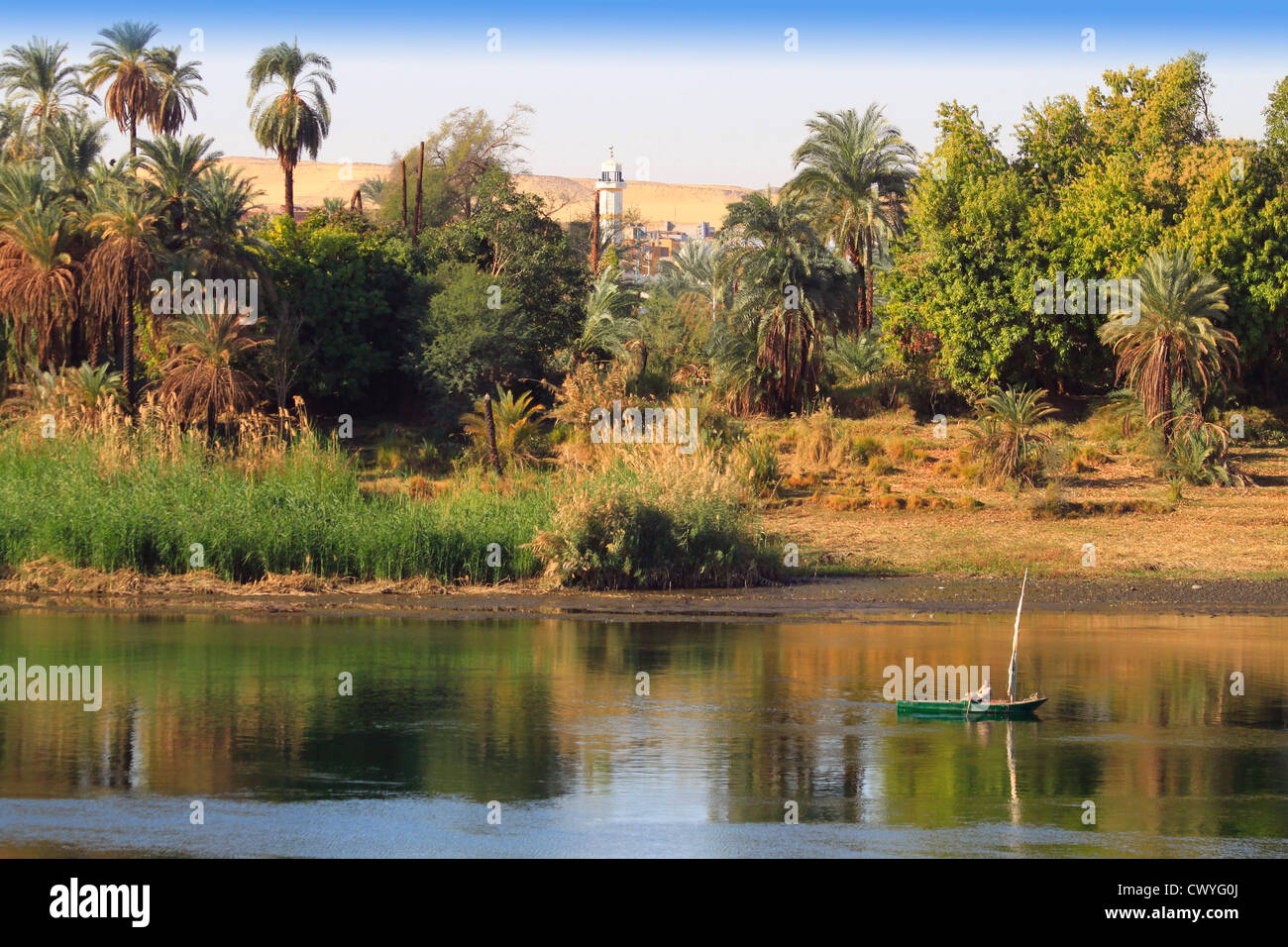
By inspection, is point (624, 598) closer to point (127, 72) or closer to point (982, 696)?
point (982, 696)

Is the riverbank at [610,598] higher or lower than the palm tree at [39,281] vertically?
lower

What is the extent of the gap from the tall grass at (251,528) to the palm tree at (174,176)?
15.3 meters

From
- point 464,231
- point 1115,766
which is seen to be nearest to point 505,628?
point 1115,766

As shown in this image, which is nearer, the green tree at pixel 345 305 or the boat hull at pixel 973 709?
the boat hull at pixel 973 709

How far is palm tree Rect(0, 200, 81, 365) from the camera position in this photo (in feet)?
126

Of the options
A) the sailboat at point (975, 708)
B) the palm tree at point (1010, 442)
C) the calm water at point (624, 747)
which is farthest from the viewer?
the palm tree at point (1010, 442)

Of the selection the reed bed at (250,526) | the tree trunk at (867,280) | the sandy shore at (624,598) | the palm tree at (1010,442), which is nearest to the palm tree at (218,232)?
the reed bed at (250,526)

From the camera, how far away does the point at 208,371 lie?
3616 cm

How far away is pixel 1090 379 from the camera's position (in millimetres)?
41031

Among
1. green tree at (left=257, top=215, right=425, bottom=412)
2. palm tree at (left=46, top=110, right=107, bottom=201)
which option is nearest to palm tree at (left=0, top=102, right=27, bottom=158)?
palm tree at (left=46, top=110, right=107, bottom=201)

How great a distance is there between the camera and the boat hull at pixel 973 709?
14.8m

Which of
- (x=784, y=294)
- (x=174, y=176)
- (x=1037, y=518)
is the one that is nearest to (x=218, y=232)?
(x=174, y=176)

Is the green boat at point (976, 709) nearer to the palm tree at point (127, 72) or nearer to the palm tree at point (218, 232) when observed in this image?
the palm tree at point (218, 232)

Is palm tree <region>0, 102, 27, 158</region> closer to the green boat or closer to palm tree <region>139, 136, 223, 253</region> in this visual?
palm tree <region>139, 136, 223, 253</region>
